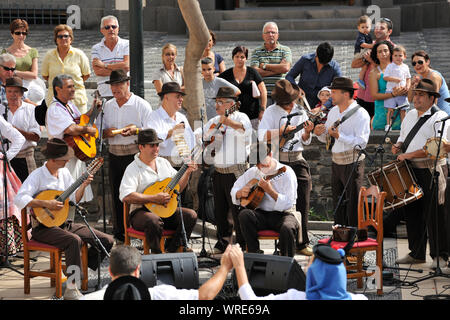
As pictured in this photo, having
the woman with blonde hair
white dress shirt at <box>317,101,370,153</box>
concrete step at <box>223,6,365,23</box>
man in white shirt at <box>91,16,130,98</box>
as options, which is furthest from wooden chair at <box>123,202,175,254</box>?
concrete step at <box>223,6,365,23</box>

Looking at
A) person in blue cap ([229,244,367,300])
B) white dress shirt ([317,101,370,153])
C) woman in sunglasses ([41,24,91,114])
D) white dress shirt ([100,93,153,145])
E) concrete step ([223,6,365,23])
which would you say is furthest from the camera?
concrete step ([223,6,365,23])

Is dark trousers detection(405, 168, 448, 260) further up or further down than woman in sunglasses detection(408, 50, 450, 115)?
further down

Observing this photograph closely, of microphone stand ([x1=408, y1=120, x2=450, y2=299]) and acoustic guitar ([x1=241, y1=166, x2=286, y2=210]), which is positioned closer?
microphone stand ([x1=408, y1=120, x2=450, y2=299])

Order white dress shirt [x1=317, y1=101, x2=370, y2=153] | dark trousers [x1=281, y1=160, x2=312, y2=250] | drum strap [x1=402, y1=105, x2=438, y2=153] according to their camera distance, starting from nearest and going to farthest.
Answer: drum strap [x1=402, y1=105, x2=438, y2=153], white dress shirt [x1=317, y1=101, x2=370, y2=153], dark trousers [x1=281, y1=160, x2=312, y2=250]

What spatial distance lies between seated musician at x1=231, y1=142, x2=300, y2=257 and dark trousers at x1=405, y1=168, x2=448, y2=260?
57.7 inches

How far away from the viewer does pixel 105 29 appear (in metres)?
11.6

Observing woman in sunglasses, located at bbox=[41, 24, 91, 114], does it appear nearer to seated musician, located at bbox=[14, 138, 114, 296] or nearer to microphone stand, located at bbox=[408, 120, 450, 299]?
seated musician, located at bbox=[14, 138, 114, 296]

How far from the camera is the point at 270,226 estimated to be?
30.9 feet

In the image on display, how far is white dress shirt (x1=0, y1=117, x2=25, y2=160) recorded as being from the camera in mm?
10180

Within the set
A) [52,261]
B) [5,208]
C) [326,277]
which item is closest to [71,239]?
[52,261]
